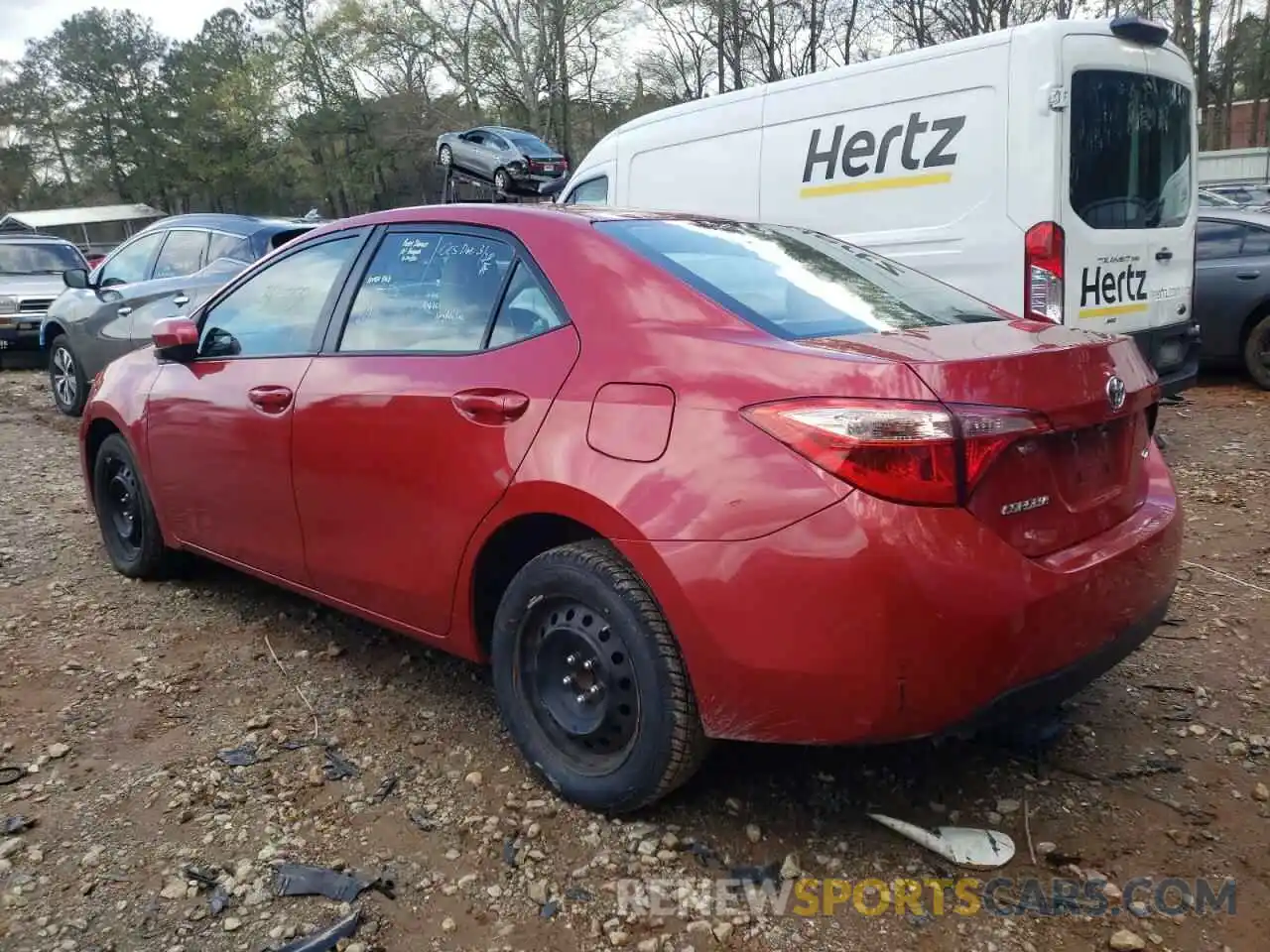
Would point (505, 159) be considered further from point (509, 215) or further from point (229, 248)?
point (509, 215)

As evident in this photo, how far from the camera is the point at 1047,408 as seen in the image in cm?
223

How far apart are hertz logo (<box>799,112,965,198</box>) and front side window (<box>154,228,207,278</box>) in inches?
188

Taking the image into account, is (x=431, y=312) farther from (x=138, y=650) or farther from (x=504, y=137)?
(x=504, y=137)

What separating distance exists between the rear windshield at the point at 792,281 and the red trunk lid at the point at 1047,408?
5.9 inches

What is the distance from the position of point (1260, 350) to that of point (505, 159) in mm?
16307

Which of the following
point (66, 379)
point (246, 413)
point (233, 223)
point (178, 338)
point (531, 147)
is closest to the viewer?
point (246, 413)

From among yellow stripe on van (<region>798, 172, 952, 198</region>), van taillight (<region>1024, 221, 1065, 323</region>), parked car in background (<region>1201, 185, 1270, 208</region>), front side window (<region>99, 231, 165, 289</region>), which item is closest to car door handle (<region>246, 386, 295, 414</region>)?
van taillight (<region>1024, 221, 1065, 323</region>)

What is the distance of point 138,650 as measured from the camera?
12.3 ft

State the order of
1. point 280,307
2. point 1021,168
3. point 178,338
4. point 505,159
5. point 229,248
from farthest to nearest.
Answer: point 505,159 < point 229,248 < point 1021,168 < point 178,338 < point 280,307

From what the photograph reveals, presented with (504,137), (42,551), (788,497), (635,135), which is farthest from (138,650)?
(504,137)

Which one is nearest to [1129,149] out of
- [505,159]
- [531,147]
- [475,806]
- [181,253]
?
[475,806]

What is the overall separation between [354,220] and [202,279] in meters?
4.88

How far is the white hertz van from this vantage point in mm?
5309

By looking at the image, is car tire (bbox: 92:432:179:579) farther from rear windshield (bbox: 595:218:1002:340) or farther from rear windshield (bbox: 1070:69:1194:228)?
rear windshield (bbox: 1070:69:1194:228)
